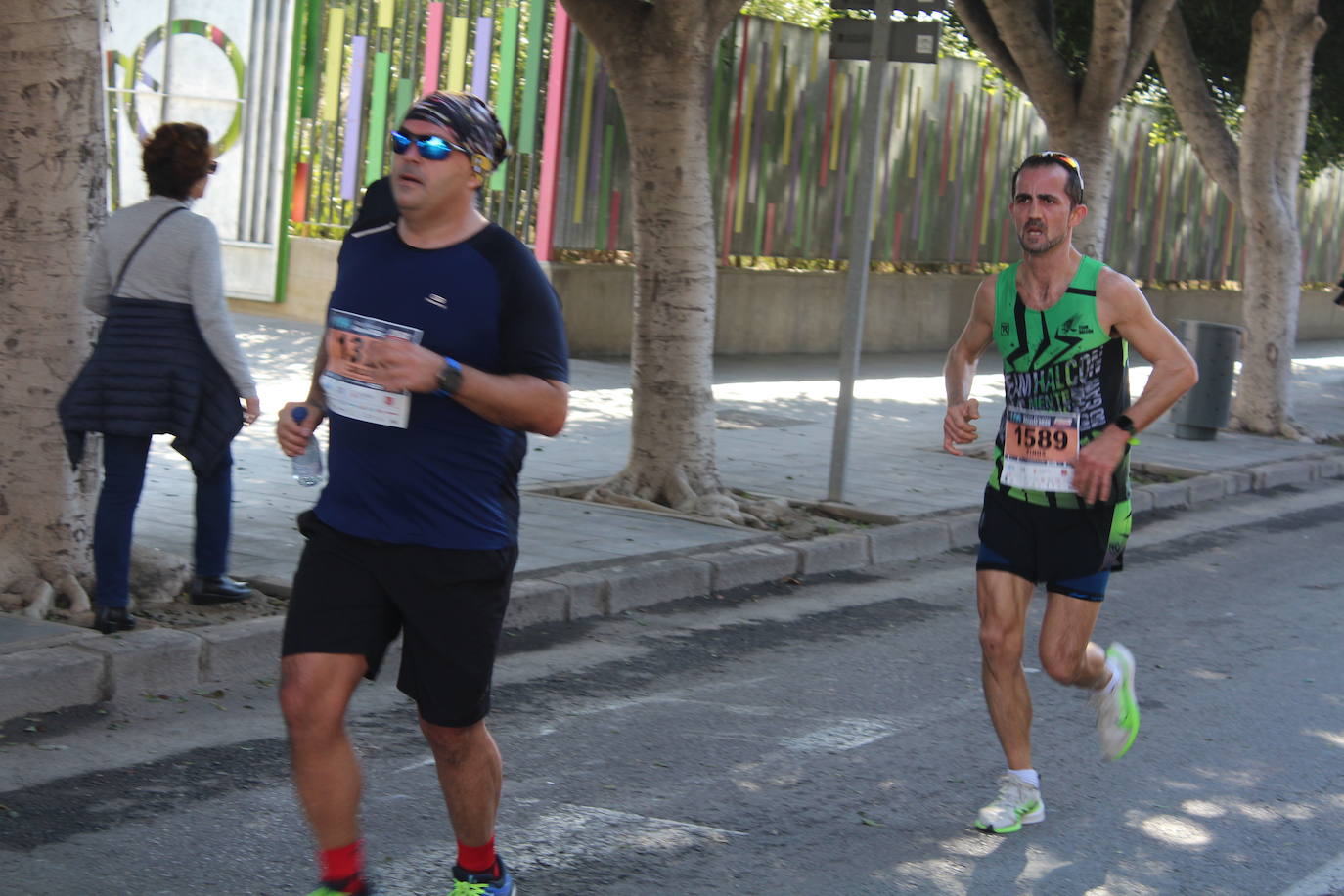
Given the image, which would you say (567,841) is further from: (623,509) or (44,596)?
(623,509)

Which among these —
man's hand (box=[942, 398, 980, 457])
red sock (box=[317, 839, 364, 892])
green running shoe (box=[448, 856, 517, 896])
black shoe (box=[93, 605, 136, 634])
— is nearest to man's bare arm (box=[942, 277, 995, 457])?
man's hand (box=[942, 398, 980, 457])

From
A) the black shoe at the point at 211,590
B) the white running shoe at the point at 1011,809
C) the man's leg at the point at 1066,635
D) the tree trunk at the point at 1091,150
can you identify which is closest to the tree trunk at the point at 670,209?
the black shoe at the point at 211,590

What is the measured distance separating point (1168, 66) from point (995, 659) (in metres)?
12.2

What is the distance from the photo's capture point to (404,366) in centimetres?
347

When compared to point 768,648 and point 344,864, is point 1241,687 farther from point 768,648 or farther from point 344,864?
point 344,864

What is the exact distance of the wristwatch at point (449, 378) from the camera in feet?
11.5

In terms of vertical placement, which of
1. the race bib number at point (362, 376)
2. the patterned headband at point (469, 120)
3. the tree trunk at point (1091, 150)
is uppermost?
the tree trunk at point (1091, 150)

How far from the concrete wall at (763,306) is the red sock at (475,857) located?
11.1 m

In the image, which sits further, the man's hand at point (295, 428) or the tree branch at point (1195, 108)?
the tree branch at point (1195, 108)

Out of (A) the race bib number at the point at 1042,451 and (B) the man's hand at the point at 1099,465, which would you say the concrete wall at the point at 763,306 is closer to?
(A) the race bib number at the point at 1042,451

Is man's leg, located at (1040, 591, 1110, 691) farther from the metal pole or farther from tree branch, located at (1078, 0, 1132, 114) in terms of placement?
tree branch, located at (1078, 0, 1132, 114)

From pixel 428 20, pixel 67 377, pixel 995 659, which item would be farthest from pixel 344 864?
pixel 428 20

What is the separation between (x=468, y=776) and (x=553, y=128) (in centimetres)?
1455

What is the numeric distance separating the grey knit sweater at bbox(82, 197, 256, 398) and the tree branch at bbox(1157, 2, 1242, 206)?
37.4 ft
